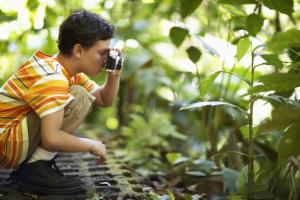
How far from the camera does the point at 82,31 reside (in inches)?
67.8

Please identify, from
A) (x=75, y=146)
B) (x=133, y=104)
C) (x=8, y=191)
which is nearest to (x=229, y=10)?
(x=75, y=146)

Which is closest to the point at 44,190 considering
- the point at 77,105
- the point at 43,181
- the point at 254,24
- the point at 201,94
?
the point at 43,181

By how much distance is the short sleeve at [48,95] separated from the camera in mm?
1529

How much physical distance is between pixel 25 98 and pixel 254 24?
0.87 m

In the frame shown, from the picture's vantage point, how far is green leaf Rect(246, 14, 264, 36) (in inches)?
66.4

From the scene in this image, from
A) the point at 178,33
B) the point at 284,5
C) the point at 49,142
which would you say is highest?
the point at 284,5

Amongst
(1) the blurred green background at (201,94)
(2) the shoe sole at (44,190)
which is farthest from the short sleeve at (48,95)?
(1) the blurred green background at (201,94)

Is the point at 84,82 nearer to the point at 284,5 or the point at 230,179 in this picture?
the point at 230,179

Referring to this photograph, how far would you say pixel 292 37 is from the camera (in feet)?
3.76

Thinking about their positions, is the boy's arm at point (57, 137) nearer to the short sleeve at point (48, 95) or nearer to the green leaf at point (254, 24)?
the short sleeve at point (48, 95)

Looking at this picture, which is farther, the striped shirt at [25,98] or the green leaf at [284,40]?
the striped shirt at [25,98]

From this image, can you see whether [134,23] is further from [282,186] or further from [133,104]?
[282,186]

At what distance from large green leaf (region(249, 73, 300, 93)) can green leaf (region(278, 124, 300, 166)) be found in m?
0.13

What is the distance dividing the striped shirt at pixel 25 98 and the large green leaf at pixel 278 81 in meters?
0.67
